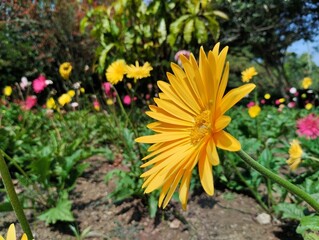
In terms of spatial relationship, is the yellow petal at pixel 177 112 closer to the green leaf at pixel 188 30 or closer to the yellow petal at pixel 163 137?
the yellow petal at pixel 163 137

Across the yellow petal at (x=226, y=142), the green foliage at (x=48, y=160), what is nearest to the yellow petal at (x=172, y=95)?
the yellow petal at (x=226, y=142)

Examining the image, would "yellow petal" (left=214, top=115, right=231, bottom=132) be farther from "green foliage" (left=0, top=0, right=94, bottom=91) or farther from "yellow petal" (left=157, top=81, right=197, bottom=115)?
"green foliage" (left=0, top=0, right=94, bottom=91)

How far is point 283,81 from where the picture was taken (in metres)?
15.6

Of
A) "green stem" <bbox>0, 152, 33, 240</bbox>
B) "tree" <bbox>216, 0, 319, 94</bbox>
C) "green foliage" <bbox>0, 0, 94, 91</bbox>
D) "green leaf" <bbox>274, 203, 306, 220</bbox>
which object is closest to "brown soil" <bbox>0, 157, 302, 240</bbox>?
"green leaf" <bbox>274, 203, 306, 220</bbox>

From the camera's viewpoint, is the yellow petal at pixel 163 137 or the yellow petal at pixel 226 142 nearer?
the yellow petal at pixel 226 142

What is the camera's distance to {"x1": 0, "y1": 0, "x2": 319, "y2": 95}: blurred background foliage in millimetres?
5066

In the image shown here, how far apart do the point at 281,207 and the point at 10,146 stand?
2375mm

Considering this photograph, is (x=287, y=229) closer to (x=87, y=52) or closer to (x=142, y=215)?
(x=142, y=215)

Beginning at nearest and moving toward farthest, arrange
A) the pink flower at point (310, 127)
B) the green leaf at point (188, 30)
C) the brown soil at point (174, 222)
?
the brown soil at point (174, 222), the pink flower at point (310, 127), the green leaf at point (188, 30)

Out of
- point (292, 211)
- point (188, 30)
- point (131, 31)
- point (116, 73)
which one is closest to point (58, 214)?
point (116, 73)

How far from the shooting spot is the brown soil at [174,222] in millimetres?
2219

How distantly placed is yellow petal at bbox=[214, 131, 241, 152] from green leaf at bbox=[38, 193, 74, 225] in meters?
1.71

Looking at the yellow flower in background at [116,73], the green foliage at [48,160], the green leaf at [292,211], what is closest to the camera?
the green leaf at [292,211]

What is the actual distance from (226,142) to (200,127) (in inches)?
7.6
